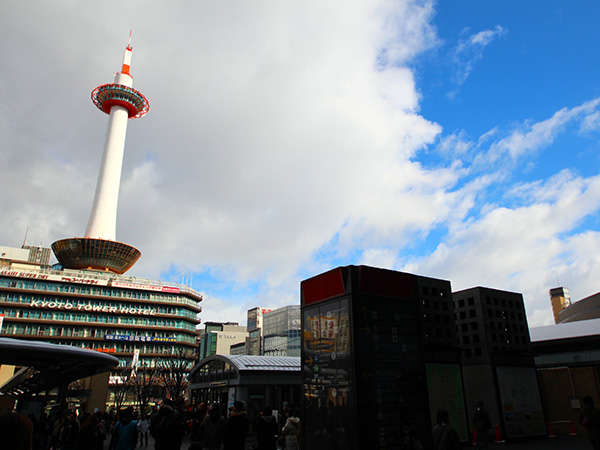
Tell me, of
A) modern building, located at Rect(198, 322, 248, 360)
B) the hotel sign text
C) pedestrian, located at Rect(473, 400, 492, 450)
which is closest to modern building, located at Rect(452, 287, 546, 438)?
pedestrian, located at Rect(473, 400, 492, 450)

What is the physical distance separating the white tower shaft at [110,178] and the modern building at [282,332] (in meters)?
52.4

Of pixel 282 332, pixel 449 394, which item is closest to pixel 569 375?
pixel 449 394

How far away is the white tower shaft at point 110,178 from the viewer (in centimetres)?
A: 8375

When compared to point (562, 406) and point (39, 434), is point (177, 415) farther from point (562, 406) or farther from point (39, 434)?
point (562, 406)

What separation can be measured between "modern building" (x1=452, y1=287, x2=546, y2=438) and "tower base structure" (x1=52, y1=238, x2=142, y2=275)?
75305 millimetres

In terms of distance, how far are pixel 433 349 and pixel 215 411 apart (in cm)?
1042

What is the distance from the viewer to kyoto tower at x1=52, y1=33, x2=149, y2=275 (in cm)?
8138

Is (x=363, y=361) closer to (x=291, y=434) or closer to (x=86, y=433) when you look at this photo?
(x=291, y=434)

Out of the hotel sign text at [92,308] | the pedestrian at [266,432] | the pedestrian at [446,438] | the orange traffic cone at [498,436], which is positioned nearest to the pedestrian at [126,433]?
the pedestrian at [266,432]

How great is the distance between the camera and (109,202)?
3351 inches

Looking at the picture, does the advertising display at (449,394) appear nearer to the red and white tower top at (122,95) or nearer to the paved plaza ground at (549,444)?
the paved plaza ground at (549,444)

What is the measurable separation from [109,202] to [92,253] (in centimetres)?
1070

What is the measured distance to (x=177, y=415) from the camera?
8.09 m

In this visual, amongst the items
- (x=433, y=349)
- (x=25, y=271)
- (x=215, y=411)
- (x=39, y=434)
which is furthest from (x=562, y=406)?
(x=25, y=271)
